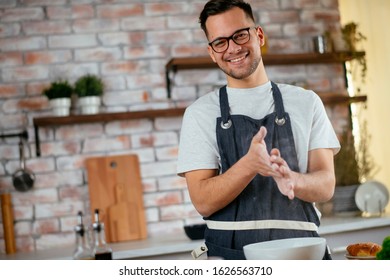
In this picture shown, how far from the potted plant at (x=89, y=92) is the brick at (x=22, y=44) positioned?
0.51ft

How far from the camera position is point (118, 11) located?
6.99 ft

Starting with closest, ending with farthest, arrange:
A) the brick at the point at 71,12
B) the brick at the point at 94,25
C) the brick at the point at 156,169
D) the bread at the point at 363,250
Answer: the bread at the point at 363,250 < the brick at the point at 71,12 < the brick at the point at 94,25 < the brick at the point at 156,169

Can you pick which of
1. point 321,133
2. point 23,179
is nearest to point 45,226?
point 23,179

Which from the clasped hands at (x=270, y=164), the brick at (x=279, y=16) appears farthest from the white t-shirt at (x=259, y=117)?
the brick at (x=279, y=16)

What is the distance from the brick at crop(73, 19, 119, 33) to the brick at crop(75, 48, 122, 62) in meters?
0.06

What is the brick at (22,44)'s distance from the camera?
197 centimetres

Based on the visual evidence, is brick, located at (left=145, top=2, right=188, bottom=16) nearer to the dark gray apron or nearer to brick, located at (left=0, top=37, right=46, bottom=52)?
brick, located at (left=0, top=37, right=46, bottom=52)

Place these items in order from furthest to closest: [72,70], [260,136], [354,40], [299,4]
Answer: [72,70], [299,4], [354,40], [260,136]

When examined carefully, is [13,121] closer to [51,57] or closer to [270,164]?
[51,57]

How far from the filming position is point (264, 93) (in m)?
1.34

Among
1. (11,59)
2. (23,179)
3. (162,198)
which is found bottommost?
(162,198)

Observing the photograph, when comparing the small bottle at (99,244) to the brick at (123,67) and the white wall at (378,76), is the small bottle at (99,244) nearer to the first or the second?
the brick at (123,67)

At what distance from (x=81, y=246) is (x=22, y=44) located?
58 cm
